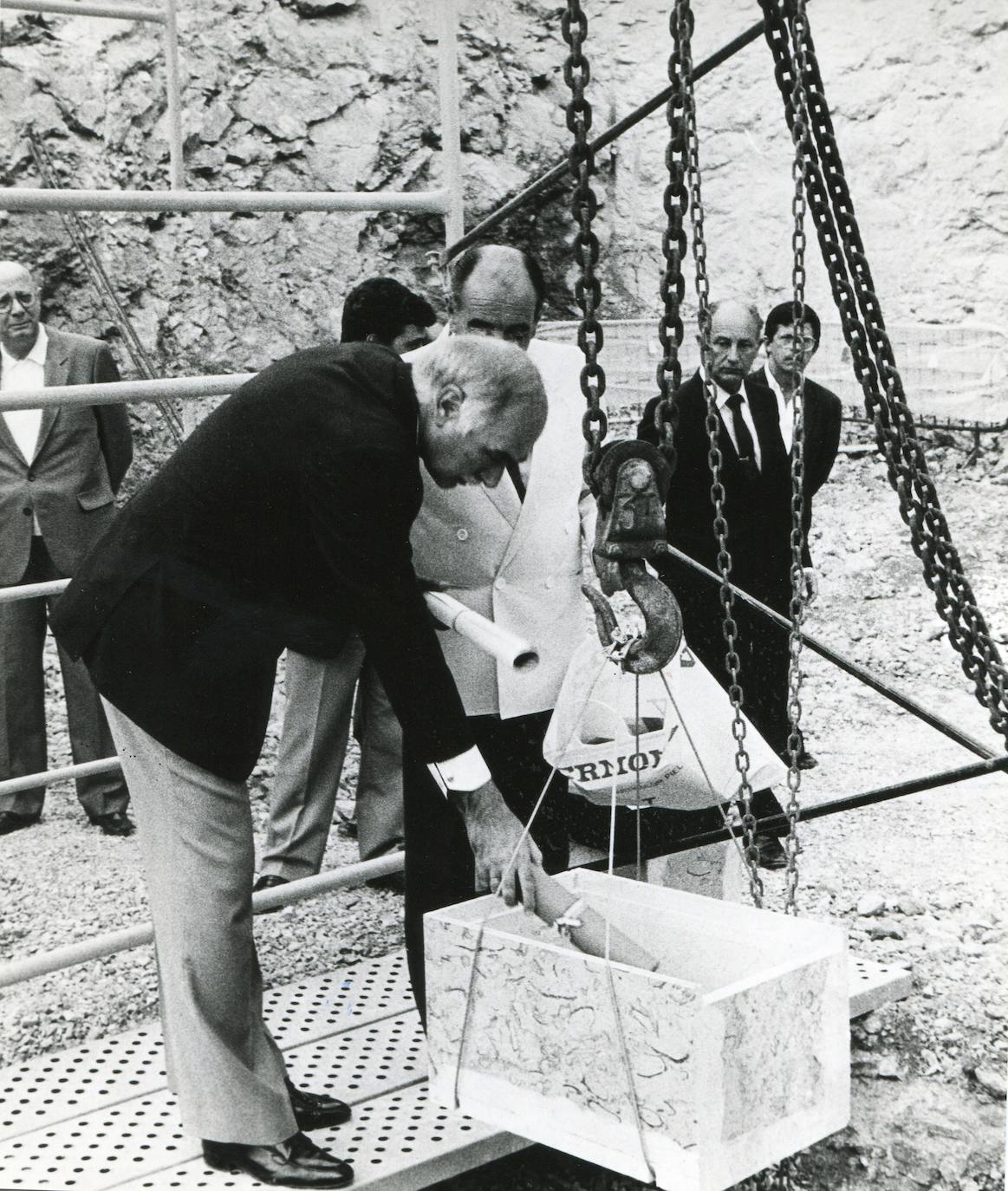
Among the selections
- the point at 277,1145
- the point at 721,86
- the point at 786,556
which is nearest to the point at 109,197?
the point at 277,1145

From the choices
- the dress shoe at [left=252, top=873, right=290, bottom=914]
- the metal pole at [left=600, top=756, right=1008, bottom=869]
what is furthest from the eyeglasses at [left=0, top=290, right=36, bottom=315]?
the metal pole at [left=600, top=756, right=1008, bottom=869]

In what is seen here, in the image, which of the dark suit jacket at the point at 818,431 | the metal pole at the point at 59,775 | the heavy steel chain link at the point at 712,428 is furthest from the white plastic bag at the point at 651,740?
the dark suit jacket at the point at 818,431

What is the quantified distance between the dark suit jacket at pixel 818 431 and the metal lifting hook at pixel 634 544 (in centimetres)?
301

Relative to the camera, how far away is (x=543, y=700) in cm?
288

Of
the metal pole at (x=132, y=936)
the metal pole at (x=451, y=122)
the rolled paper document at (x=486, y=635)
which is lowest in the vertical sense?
the metal pole at (x=132, y=936)

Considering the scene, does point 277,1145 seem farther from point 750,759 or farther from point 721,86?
point 721,86

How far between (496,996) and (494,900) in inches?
8.6

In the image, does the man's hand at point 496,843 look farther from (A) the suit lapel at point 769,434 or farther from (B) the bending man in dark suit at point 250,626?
(A) the suit lapel at point 769,434

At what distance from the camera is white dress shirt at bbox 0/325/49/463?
470 centimetres

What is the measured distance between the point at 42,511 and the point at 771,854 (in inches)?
97.5

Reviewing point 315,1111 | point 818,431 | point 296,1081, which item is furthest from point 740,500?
point 315,1111

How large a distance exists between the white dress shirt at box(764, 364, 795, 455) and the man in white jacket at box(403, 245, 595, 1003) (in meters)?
2.11

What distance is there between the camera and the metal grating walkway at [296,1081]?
2527 mm

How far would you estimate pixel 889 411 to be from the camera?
2691 mm
